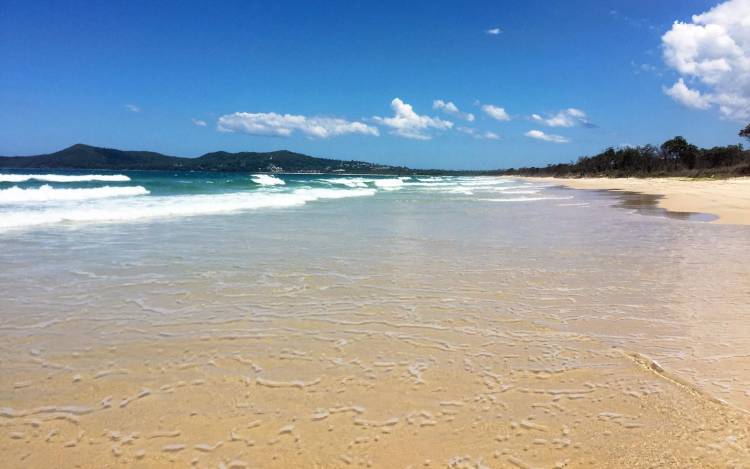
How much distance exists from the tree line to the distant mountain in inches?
3827

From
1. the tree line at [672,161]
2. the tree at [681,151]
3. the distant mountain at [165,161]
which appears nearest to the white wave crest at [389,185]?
the tree line at [672,161]

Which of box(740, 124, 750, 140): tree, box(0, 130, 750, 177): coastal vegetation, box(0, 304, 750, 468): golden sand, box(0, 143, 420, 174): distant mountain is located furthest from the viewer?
box(0, 143, 420, 174): distant mountain

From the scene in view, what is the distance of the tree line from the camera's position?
198ft

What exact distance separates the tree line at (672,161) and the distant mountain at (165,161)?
97.2 m

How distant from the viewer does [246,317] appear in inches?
209

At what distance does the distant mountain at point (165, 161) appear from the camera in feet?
390

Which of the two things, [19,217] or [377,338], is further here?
[19,217]

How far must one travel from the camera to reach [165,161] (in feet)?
470

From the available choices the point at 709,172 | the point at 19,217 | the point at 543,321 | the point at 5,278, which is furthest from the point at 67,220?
the point at 709,172

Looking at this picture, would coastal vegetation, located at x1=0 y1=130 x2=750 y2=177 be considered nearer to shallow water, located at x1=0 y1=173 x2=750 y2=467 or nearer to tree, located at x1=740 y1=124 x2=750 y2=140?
tree, located at x1=740 y1=124 x2=750 y2=140

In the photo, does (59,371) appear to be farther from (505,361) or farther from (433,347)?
(505,361)

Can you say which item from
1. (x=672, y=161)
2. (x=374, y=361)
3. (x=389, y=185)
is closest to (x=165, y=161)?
(x=389, y=185)

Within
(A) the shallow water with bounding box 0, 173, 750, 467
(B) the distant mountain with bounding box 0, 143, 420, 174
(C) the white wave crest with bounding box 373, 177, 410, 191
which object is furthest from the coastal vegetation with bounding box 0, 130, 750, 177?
(A) the shallow water with bounding box 0, 173, 750, 467

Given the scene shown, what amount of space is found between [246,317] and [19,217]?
1411 centimetres
